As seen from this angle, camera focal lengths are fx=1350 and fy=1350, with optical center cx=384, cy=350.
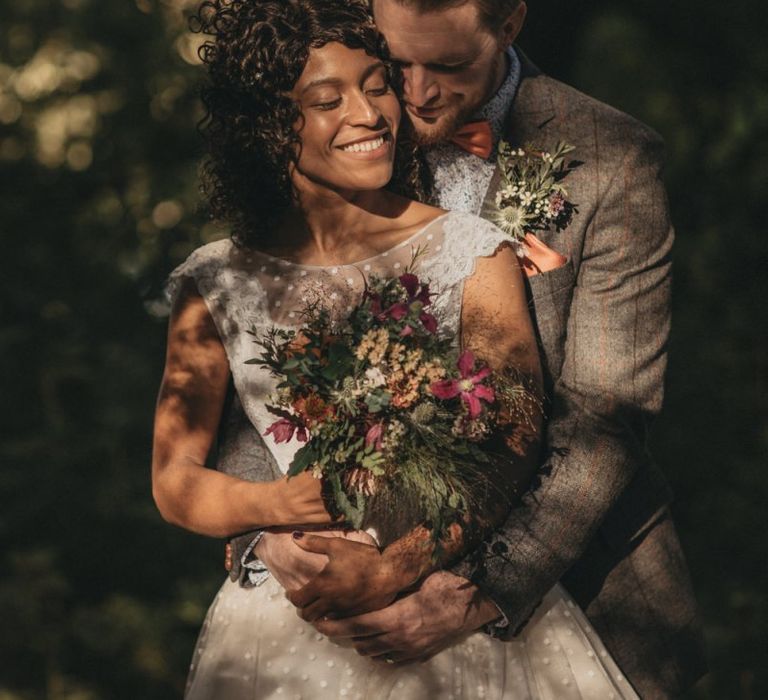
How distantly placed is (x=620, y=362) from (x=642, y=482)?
0.42m

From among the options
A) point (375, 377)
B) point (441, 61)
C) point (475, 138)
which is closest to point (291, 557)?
point (375, 377)

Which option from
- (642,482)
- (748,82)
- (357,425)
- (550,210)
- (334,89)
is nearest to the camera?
(357,425)

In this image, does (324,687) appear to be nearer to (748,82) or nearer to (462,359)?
(462,359)

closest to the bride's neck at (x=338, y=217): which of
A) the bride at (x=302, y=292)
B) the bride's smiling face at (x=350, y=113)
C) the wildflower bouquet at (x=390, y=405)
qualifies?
the bride at (x=302, y=292)

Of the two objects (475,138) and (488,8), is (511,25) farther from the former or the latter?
(475,138)

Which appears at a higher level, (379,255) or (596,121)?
(596,121)

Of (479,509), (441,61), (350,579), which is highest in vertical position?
(441,61)

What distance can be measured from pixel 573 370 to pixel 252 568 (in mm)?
962

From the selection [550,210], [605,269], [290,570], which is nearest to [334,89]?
[550,210]

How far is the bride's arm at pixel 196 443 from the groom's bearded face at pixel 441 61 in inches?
29.7

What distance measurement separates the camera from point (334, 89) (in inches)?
125

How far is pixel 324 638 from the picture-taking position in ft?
10.7

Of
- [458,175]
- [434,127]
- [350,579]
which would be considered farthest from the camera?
[458,175]
